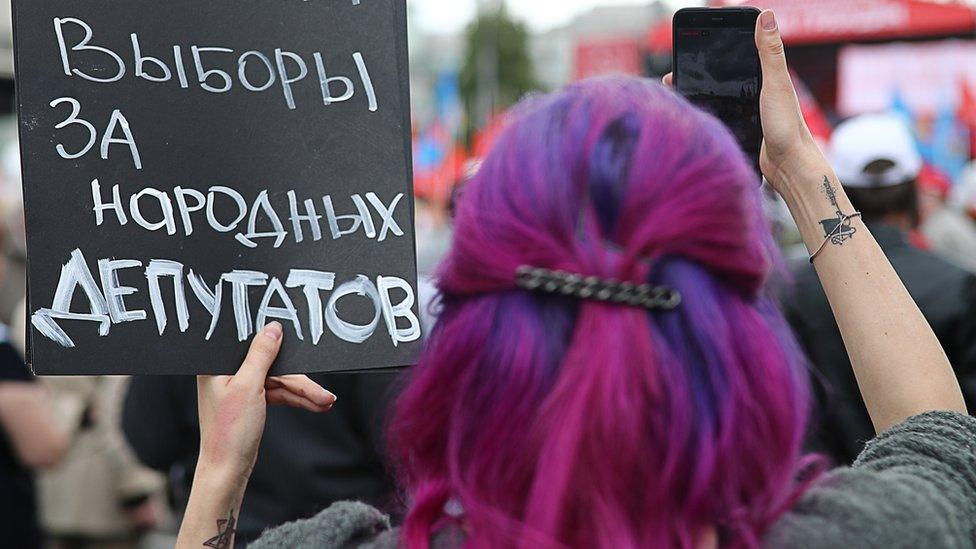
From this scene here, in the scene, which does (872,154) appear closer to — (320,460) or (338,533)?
(320,460)

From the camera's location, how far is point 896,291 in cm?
159

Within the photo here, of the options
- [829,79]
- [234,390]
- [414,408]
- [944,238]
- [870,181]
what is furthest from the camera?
[829,79]

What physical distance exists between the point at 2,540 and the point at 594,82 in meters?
3.04

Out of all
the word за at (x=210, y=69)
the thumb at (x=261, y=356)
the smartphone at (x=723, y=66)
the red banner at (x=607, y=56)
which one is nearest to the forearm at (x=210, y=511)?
the thumb at (x=261, y=356)

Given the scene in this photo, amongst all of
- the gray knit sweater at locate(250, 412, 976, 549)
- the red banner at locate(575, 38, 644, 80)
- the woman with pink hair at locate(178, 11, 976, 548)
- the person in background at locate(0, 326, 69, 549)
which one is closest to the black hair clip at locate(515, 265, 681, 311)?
the woman with pink hair at locate(178, 11, 976, 548)

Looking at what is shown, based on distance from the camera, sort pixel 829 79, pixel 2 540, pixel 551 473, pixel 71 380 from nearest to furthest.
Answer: pixel 551 473 → pixel 2 540 → pixel 71 380 → pixel 829 79

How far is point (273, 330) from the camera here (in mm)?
1545

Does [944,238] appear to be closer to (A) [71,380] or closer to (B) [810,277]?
(B) [810,277]

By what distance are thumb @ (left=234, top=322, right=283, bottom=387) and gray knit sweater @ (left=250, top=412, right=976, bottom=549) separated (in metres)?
0.25

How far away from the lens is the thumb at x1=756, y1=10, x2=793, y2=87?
165 cm

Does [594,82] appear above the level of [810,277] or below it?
above

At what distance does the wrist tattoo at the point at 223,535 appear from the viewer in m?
1.46

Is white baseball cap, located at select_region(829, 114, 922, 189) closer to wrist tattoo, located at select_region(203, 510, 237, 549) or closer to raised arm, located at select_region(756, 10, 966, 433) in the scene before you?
raised arm, located at select_region(756, 10, 966, 433)

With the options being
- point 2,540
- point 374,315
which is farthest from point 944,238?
point 374,315
